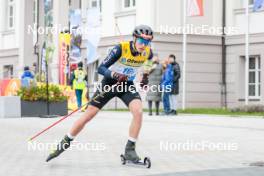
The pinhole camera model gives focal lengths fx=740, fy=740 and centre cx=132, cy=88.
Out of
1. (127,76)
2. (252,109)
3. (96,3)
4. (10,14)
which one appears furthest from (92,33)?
(127,76)

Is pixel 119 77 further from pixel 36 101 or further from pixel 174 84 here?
pixel 36 101

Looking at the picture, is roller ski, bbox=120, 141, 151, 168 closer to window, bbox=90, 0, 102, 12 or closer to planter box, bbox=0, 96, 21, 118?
planter box, bbox=0, 96, 21, 118

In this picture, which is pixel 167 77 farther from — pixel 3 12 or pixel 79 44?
pixel 3 12

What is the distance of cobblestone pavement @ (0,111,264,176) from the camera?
8.89 m

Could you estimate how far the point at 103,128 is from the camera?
17.0 m

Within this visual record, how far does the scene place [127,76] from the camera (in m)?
9.32

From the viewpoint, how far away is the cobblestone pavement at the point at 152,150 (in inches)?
350

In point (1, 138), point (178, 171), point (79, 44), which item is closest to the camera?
point (178, 171)

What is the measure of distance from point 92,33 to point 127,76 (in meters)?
23.1

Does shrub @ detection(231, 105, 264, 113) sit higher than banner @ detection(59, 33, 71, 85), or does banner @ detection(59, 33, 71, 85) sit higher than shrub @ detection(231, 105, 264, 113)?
banner @ detection(59, 33, 71, 85)

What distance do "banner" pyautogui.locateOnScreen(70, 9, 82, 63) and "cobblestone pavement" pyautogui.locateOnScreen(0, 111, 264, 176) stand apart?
Answer: 16.6 meters

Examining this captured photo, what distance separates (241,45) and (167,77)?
8.77 m

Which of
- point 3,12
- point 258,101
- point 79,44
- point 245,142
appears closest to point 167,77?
point 258,101

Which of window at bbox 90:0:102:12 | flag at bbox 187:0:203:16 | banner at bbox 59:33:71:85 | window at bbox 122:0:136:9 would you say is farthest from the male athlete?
window at bbox 90:0:102:12
